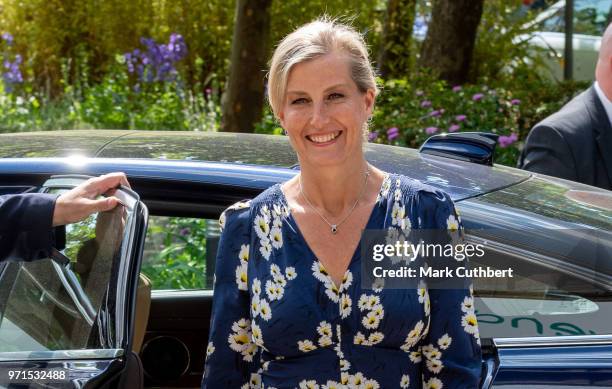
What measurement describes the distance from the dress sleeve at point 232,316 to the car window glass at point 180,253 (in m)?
1.68

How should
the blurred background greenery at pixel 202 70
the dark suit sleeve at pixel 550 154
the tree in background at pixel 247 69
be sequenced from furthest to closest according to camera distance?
the tree in background at pixel 247 69
the blurred background greenery at pixel 202 70
the dark suit sleeve at pixel 550 154

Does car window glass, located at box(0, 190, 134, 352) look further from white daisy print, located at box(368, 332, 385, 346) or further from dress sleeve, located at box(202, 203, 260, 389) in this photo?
white daisy print, located at box(368, 332, 385, 346)

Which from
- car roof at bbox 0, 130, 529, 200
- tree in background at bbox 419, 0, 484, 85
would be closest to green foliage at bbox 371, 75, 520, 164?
tree in background at bbox 419, 0, 484, 85

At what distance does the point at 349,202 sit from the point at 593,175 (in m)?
1.68

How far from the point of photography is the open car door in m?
2.62

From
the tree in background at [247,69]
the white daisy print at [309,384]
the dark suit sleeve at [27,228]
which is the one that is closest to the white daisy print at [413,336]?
the white daisy print at [309,384]

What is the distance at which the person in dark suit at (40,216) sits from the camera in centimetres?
276

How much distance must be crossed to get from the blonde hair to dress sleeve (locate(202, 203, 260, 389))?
326 mm

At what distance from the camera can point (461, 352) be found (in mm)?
2459

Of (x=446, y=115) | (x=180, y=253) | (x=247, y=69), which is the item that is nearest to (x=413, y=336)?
(x=180, y=253)

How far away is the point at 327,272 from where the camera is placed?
2.49m

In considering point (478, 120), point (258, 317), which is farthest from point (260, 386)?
point (478, 120)

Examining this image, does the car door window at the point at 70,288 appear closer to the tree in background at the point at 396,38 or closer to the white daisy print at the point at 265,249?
the white daisy print at the point at 265,249

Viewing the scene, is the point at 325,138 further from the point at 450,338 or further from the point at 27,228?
the point at 27,228
